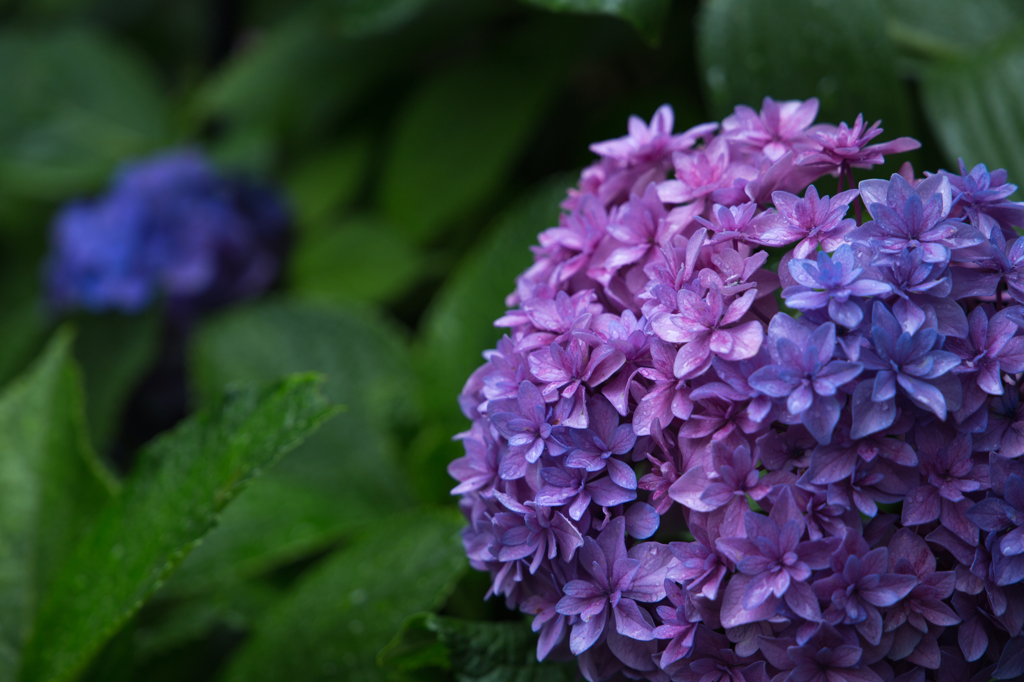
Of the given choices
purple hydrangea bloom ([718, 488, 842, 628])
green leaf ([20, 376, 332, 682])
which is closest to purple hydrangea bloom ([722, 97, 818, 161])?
purple hydrangea bloom ([718, 488, 842, 628])

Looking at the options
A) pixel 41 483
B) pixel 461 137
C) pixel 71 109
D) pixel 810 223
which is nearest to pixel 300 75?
pixel 461 137

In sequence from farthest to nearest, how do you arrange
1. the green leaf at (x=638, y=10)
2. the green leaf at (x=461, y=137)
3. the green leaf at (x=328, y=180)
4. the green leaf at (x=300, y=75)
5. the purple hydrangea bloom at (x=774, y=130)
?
1. the green leaf at (x=328, y=180)
2. the green leaf at (x=300, y=75)
3. the green leaf at (x=461, y=137)
4. the green leaf at (x=638, y=10)
5. the purple hydrangea bloom at (x=774, y=130)

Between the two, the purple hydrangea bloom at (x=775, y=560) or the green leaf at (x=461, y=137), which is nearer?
the purple hydrangea bloom at (x=775, y=560)

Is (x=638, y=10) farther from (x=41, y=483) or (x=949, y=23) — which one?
(x=41, y=483)

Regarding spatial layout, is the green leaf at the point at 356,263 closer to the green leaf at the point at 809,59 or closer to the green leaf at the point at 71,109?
the green leaf at the point at 71,109

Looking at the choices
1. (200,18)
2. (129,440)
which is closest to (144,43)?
(200,18)

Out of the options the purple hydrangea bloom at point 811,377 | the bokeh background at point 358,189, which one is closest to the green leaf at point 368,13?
the bokeh background at point 358,189
